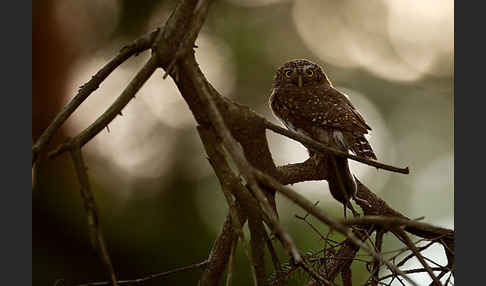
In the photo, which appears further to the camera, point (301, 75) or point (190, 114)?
point (190, 114)

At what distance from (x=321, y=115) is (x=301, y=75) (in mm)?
A: 553

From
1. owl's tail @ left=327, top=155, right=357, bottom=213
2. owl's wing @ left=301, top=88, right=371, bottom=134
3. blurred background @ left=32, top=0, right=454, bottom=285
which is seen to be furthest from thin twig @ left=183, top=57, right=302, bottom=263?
blurred background @ left=32, top=0, right=454, bottom=285

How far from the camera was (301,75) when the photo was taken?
3.45 m

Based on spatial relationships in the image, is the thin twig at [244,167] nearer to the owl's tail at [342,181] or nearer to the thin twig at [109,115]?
the thin twig at [109,115]

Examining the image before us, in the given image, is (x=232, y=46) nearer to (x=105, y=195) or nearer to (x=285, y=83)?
(x=105, y=195)

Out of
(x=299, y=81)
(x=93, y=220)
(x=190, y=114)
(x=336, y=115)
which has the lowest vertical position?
(x=93, y=220)

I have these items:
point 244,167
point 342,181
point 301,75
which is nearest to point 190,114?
point 301,75

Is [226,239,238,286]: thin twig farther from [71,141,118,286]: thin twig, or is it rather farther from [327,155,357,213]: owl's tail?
[327,155,357,213]: owl's tail

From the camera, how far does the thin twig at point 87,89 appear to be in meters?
1.48

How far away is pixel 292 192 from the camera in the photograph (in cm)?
130

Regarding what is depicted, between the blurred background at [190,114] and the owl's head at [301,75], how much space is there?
492 millimetres

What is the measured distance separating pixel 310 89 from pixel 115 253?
2507mm

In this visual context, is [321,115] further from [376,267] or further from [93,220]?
[93,220]

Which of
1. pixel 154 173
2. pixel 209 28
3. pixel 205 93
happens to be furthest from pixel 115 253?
pixel 205 93
